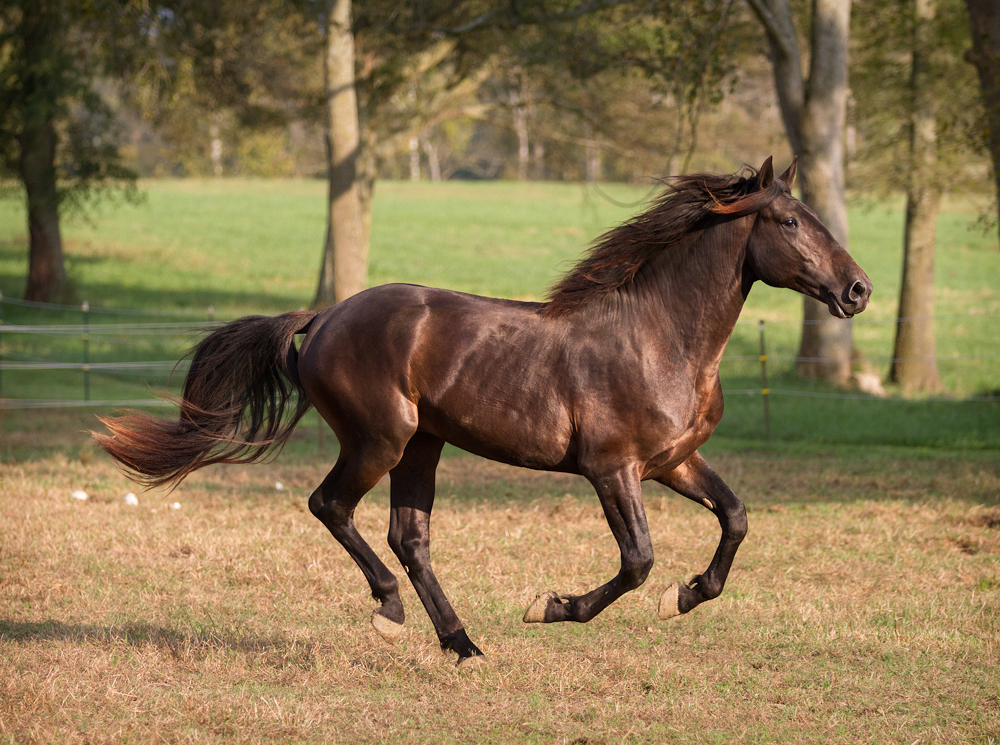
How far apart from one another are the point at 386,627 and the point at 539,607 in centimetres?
80

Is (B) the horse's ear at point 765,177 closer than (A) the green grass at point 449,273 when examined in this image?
Yes

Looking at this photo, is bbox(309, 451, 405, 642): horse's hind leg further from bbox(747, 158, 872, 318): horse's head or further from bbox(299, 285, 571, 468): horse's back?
bbox(747, 158, 872, 318): horse's head

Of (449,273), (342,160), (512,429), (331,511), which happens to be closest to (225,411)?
(331,511)

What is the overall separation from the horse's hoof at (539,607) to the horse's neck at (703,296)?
1257 millimetres

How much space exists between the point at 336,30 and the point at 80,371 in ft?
24.6

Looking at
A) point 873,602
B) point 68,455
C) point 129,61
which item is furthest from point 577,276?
point 129,61

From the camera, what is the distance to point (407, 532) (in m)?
4.87

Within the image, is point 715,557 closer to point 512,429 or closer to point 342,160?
point 512,429

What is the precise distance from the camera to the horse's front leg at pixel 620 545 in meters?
4.18

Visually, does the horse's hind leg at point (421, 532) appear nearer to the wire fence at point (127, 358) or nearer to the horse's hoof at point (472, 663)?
the horse's hoof at point (472, 663)

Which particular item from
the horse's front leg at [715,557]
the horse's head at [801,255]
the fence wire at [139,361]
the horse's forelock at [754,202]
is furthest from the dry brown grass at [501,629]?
the fence wire at [139,361]

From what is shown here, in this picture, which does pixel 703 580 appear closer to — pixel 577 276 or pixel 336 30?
pixel 577 276

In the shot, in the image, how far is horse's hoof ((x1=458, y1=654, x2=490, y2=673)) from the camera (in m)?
4.50

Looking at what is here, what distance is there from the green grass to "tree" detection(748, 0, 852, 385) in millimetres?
1684
